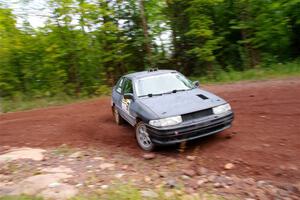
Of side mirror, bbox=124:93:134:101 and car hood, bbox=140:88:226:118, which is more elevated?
side mirror, bbox=124:93:134:101

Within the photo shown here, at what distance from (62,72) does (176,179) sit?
12.2 m

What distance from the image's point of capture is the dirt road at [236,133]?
5895mm

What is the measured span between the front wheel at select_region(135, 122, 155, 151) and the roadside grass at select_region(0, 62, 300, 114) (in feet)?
28.8

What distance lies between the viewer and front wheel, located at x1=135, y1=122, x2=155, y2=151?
6.95 meters

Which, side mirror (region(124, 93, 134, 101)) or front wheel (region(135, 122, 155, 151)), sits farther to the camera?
side mirror (region(124, 93, 134, 101))

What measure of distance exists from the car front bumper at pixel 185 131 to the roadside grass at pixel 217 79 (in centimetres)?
872

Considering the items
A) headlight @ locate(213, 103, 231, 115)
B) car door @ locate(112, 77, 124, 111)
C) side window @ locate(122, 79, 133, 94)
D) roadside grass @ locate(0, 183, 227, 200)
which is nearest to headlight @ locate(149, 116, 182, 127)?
headlight @ locate(213, 103, 231, 115)

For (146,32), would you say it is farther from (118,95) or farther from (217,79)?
(118,95)

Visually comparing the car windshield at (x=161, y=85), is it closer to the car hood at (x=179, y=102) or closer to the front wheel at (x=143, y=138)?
the car hood at (x=179, y=102)

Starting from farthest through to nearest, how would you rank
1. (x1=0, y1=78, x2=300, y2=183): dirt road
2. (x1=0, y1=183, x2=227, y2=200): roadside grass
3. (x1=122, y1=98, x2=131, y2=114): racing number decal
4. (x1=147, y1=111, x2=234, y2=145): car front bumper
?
(x1=122, y1=98, x2=131, y2=114): racing number decal, (x1=147, y1=111, x2=234, y2=145): car front bumper, (x1=0, y1=78, x2=300, y2=183): dirt road, (x1=0, y1=183, x2=227, y2=200): roadside grass

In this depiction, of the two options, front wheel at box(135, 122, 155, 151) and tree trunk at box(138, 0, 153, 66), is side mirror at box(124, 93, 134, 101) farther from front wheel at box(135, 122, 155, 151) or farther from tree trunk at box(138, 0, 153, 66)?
tree trunk at box(138, 0, 153, 66)

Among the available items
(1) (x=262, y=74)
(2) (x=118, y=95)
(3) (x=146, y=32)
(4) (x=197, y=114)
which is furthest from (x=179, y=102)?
(3) (x=146, y=32)

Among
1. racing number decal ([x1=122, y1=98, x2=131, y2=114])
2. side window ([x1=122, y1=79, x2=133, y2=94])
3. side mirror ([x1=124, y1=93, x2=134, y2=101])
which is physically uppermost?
side window ([x1=122, y1=79, x2=133, y2=94])

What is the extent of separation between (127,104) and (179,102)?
1.52m
